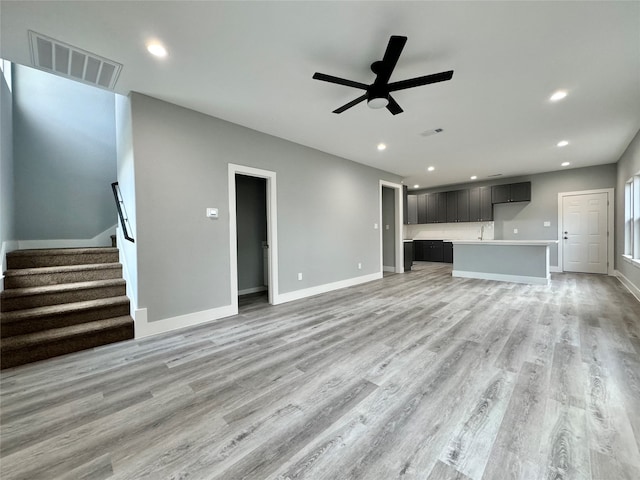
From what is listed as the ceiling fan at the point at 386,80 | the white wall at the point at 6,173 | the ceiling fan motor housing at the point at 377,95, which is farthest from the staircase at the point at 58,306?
the ceiling fan motor housing at the point at 377,95

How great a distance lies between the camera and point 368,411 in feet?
5.36

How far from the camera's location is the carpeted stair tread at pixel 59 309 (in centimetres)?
246

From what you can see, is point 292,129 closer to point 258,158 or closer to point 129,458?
point 258,158

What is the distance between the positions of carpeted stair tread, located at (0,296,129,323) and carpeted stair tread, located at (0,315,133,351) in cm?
17

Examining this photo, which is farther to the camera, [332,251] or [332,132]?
[332,251]

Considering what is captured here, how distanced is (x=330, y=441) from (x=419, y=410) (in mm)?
631

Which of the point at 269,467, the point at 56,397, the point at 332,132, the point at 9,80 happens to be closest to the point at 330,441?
the point at 269,467

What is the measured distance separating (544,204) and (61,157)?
426 inches

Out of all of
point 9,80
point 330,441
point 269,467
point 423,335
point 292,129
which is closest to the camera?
point 269,467

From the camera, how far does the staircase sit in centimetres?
242

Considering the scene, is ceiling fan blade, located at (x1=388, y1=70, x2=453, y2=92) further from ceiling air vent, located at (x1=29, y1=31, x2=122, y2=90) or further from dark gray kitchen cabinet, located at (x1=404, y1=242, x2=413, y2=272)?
dark gray kitchen cabinet, located at (x1=404, y1=242, x2=413, y2=272)

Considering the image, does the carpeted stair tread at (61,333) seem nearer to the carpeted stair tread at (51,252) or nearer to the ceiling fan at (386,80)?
the carpeted stair tread at (51,252)

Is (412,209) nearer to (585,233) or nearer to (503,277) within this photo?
(503,277)

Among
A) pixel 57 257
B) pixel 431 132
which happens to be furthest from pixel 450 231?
pixel 57 257
